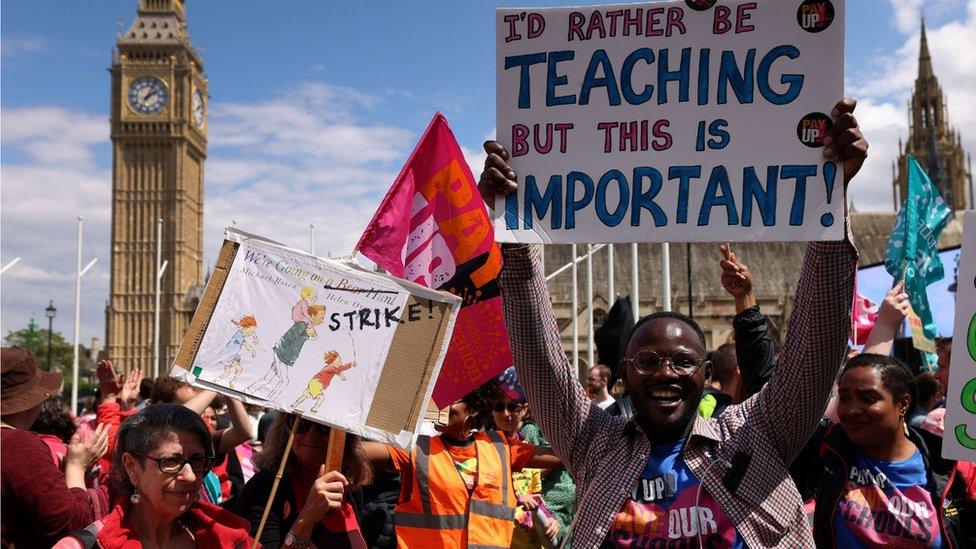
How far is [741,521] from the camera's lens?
8.31 feet

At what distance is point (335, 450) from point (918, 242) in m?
6.30

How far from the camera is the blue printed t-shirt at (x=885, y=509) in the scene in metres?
3.14

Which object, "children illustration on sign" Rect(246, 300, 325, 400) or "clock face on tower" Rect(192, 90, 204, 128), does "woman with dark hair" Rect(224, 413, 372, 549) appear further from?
"clock face on tower" Rect(192, 90, 204, 128)

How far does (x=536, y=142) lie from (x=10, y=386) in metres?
2.41

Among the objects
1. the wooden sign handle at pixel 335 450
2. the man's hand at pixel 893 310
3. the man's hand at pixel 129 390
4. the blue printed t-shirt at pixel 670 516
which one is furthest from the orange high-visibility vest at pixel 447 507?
the man's hand at pixel 129 390

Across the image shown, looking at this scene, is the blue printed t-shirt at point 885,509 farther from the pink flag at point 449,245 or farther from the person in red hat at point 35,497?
the person in red hat at point 35,497

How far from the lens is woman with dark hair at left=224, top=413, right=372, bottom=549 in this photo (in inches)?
135

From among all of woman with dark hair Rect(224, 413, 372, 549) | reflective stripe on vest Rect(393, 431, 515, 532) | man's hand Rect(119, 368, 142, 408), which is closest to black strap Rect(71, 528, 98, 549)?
woman with dark hair Rect(224, 413, 372, 549)

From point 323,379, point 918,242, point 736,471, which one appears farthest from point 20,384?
point 918,242

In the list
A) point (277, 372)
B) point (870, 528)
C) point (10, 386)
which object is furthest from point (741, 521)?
point (10, 386)

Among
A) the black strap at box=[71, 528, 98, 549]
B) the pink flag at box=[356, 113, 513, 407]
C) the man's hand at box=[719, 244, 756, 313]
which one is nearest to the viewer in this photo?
the black strap at box=[71, 528, 98, 549]

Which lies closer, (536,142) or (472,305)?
(536,142)

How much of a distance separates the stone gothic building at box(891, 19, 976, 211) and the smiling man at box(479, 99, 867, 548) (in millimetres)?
89820

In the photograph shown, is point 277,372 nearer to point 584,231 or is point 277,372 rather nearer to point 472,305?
point 584,231
